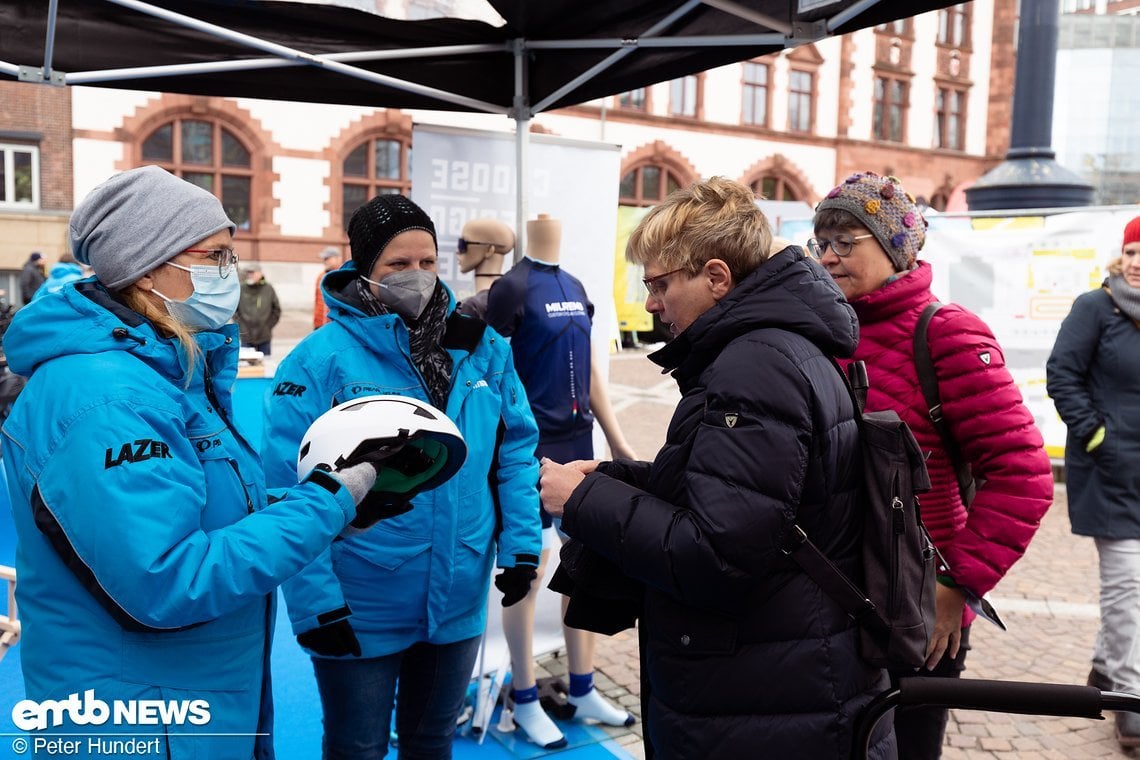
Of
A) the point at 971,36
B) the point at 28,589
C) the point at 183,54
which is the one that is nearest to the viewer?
the point at 28,589

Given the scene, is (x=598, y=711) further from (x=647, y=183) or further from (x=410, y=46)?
(x=647, y=183)

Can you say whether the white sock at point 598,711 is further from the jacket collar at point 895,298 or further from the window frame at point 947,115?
the window frame at point 947,115

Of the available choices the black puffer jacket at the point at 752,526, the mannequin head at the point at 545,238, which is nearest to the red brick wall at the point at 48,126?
the mannequin head at the point at 545,238

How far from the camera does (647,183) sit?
31.4 m

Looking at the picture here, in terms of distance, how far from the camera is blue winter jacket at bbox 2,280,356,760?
4.93ft

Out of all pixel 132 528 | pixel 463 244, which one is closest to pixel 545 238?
pixel 463 244

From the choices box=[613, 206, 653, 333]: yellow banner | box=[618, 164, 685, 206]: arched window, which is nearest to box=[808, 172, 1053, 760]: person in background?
box=[613, 206, 653, 333]: yellow banner

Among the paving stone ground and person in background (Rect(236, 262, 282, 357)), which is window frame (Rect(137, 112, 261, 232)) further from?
the paving stone ground

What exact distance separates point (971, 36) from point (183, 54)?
135ft

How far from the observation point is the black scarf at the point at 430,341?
249 cm

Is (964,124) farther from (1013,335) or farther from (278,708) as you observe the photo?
(278,708)

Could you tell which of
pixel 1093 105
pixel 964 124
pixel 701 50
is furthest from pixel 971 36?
pixel 701 50

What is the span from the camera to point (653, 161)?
30969 millimetres

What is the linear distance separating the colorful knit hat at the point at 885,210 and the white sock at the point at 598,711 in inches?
90.1
